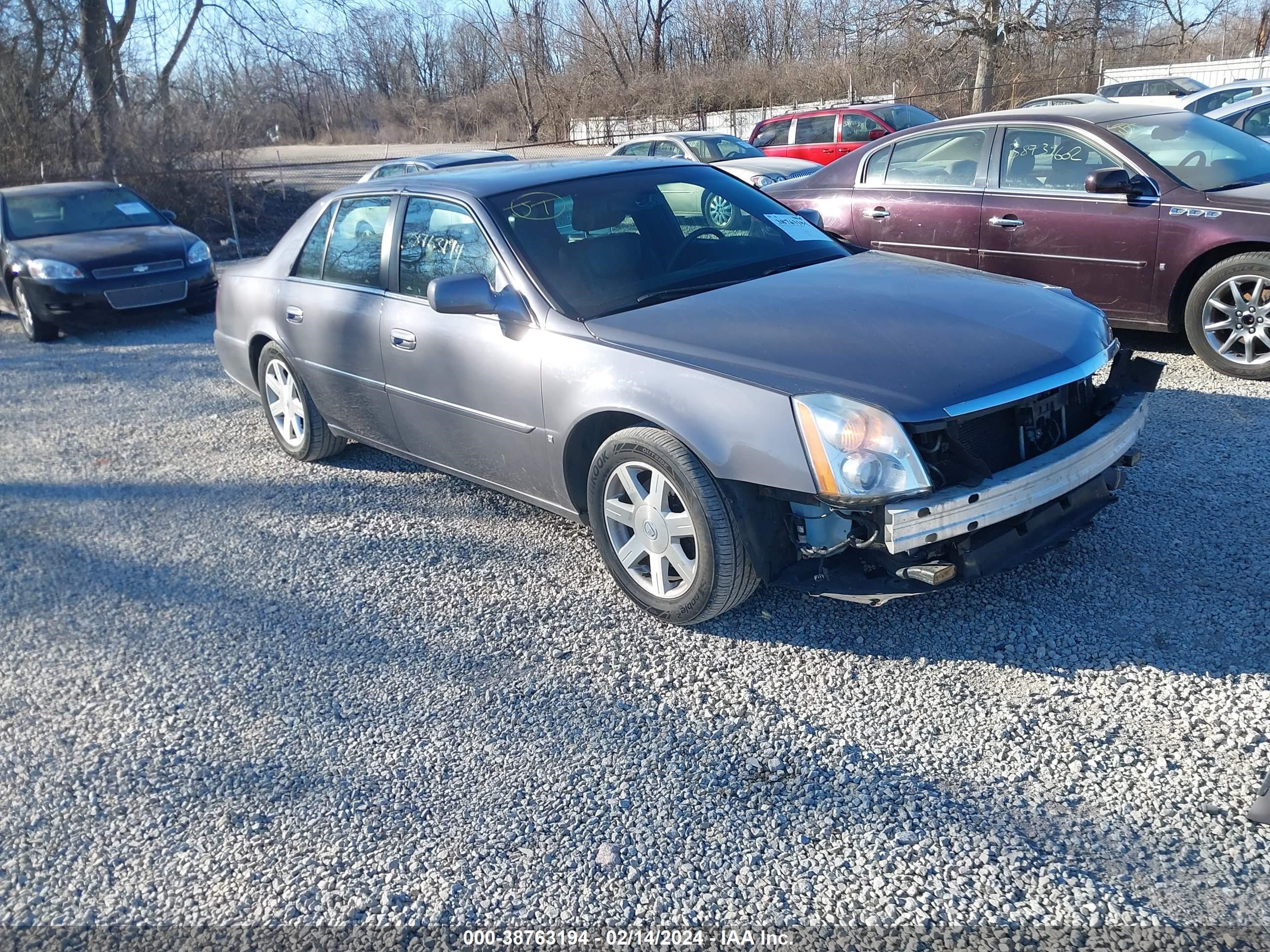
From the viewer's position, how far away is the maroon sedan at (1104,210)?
6.00 meters

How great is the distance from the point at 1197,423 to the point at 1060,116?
252cm

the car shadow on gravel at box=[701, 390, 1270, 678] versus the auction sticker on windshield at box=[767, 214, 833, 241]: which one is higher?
the auction sticker on windshield at box=[767, 214, 833, 241]

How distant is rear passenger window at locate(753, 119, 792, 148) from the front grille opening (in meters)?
16.9

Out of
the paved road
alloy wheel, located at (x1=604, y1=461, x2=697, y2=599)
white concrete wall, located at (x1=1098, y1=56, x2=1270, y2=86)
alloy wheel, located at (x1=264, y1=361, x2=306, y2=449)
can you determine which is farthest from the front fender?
white concrete wall, located at (x1=1098, y1=56, x2=1270, y2=86)

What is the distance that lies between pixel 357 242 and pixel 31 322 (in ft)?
23.5

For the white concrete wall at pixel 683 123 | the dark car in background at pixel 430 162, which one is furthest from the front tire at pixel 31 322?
the white concrete wall at pixel 683 123

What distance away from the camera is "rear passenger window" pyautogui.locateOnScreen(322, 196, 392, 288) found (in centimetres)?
503

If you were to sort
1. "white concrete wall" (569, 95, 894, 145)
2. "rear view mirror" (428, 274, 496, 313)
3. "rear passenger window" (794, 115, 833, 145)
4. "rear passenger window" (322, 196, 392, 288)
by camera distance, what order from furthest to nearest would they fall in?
"white concrete wall" (569, 95, 894, 145) → "rear passenger window" (794, 115, 833, 145) → "rear passenger window" (322, 196, 392, 288) → "rear view mirror" (428, 274, 496, 313)

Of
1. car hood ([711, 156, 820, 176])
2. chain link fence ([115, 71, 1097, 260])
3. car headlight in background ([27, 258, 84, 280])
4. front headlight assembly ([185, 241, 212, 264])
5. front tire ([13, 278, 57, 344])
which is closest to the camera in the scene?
car headlight in background ([27, 258, 84, 280])

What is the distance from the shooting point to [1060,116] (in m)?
6.89

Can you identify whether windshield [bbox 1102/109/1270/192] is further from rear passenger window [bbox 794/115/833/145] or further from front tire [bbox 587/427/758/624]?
rear passenger window [bbox 794/115/833/145]

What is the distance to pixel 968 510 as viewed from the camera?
3.26 m

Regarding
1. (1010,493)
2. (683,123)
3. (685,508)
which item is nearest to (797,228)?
(685,508)

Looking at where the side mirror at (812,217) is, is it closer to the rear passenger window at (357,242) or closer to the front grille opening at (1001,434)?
the front grille opening at (1001,434)
